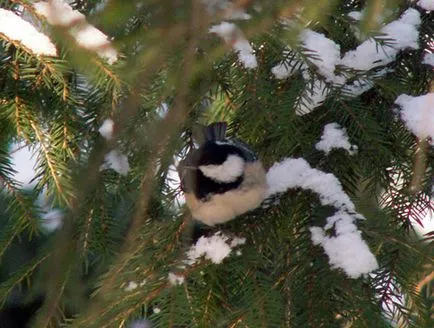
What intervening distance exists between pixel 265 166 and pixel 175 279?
16.9 inches

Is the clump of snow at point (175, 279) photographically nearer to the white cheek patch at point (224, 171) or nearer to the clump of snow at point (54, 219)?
the clump of snow at point (54, 219)

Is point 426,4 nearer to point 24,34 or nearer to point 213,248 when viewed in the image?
point 213,248

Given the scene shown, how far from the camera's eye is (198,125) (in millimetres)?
1900

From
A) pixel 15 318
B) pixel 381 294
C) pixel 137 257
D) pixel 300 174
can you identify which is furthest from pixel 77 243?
pixel 15 318

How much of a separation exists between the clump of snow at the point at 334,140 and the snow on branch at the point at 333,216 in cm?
6

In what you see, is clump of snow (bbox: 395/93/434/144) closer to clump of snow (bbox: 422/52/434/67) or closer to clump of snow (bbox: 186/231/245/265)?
clump of snow (bbox: 422/52/434/67)

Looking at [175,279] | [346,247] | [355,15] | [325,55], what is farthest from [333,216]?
[355,15]

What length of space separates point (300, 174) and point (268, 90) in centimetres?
25

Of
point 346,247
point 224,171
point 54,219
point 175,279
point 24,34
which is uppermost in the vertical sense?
point 24,34

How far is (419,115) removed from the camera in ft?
5.15

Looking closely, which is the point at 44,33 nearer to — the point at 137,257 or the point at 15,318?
the point at 137,257

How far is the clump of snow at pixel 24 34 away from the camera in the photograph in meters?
1.67

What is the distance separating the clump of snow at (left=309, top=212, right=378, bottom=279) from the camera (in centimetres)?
127

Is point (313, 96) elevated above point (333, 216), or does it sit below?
above
